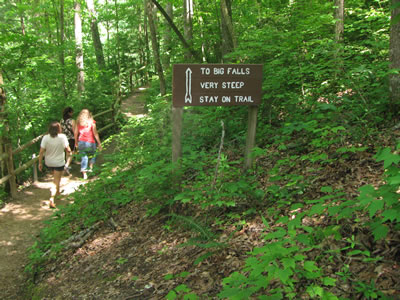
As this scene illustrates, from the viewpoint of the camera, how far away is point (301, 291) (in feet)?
7.97

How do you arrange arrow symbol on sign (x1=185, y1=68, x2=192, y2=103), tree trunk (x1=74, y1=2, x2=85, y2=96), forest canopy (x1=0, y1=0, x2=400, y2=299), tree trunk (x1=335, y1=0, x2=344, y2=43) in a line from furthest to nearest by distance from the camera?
tree trunk (x1=74, y1=2, x2=85, y2=96) < tree trunk (x1=335, y1=0, x2=344, y2=43) < arrow symbol on sign (x1=185, y1=68, x2=192, y2=103) < forest canopy (x1=0, y1=0, x2=400, y2=299)

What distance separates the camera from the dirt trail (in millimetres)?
4684

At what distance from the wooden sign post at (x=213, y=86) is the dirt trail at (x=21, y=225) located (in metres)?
3.11

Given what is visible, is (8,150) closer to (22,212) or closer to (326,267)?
(22,212)

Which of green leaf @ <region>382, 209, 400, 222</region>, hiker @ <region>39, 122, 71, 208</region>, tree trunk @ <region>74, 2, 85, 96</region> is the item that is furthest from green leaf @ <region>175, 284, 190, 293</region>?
tree trunk @ <region>74, 2, 85, 96</region>

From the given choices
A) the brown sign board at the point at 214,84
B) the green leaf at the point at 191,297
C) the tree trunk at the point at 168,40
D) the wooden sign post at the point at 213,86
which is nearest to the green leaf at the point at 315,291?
the green leaf at the point at 191,297

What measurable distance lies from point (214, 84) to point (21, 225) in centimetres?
486

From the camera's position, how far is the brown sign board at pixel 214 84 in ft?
13.4

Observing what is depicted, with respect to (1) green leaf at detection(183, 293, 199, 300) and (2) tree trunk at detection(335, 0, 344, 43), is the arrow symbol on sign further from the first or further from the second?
(2) tree trunk at detection(335, 0, 344, 43)

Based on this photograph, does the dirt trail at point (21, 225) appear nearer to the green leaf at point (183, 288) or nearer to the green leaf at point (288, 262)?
the green leaf at point (183, 288)

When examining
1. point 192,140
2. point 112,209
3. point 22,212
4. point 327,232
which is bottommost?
point 22,212

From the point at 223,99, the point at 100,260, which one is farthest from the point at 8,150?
the point at 223,99

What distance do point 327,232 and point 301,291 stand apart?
0.58 meters

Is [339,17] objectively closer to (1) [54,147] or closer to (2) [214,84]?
(2) [214,84]
